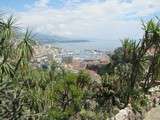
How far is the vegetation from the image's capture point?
18.0 meters

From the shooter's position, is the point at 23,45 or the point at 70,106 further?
the point at 70,106

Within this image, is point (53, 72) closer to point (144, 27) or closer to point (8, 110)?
point (144, 27)

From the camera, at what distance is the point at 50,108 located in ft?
68.8

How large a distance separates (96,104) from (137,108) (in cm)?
207

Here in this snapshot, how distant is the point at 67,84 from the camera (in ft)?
74.7

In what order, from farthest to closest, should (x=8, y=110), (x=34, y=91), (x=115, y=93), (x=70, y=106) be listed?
(x=115, y=93) → (x=70, y=106) → (x=34, y=91) → (x=8, y=110)

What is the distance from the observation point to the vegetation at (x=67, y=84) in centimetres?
1802

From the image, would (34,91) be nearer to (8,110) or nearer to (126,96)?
(8,110)

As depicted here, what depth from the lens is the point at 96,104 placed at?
23.0m

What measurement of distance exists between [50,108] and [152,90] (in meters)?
8.70

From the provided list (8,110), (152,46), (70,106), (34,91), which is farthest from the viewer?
(152,46)

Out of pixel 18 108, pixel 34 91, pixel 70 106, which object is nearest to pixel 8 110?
pixel 18 108

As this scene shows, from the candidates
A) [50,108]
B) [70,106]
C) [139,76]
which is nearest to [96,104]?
[70,106]

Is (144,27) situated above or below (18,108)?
above
